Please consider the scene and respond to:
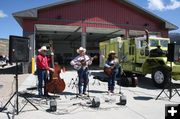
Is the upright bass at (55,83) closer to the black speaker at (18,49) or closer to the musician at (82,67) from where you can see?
the musician at (82,67)

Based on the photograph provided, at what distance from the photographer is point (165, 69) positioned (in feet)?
46.4

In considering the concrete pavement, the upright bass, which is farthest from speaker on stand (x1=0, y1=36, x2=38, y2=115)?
the upright bass

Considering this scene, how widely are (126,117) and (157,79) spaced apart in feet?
21.7

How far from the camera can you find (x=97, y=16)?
26062mm

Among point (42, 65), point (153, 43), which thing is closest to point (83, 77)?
point (42, 65)

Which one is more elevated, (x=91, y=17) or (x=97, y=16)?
(x=97, y=16)

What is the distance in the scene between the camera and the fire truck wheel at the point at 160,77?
1400 centimetres

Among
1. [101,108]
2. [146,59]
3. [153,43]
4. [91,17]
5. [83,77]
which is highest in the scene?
[91,17]

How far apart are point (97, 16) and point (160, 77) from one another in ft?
41.8

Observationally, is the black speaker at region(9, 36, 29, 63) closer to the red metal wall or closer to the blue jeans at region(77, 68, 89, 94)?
the blue jeans at region(77, 68, 89, 94)

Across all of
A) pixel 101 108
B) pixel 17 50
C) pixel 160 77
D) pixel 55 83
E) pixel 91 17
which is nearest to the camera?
pixel 17 50

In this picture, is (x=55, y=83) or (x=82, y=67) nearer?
(x=55, y=83)

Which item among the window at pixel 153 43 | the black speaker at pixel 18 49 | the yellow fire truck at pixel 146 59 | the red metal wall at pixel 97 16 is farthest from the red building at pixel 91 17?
the black speaker at pixel 18 49

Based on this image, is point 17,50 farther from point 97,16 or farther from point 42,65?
point 97,16
